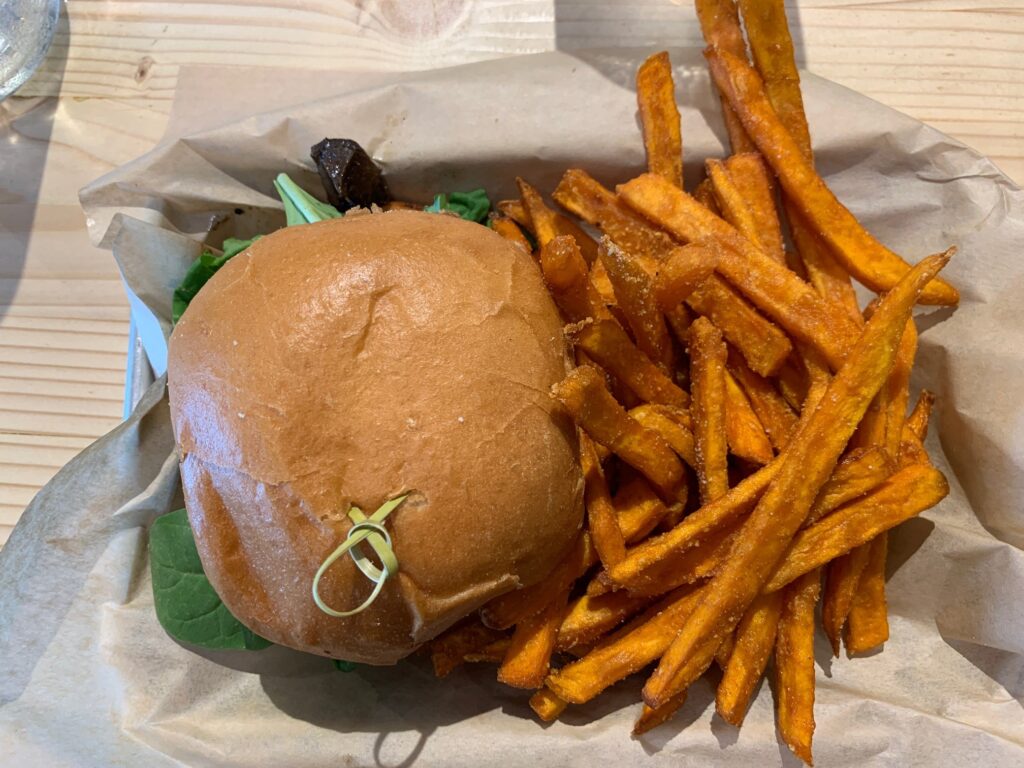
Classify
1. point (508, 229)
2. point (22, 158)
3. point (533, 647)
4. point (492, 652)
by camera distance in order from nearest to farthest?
point (533, 647), point (492, 652), point (508, 229), point (22, 158)

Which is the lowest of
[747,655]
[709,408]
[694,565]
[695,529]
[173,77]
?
[747,655]

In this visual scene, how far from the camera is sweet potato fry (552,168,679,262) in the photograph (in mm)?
1597

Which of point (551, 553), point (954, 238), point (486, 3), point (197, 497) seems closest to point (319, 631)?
point (197, 497)

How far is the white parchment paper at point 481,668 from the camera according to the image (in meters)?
1.52

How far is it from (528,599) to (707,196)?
0.98 m

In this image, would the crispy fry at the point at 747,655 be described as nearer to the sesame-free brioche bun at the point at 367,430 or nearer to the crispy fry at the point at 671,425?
the crispy fry at the point at 671,425

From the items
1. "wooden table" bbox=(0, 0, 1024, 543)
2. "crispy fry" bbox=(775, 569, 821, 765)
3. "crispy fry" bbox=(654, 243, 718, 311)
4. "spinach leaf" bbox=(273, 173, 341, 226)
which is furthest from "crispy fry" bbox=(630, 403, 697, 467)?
"wooden table" bbox=(0, 0, 1024, 543)

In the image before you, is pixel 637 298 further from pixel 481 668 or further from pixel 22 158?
pixel 22 158

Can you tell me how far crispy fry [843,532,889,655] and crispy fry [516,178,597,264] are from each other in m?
0.87

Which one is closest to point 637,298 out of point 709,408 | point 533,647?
point 709,408

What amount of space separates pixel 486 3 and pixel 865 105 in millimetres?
1124

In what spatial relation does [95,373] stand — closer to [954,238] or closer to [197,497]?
[197,497]

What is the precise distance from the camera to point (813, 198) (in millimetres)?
1537

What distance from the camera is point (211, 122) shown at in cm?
194
